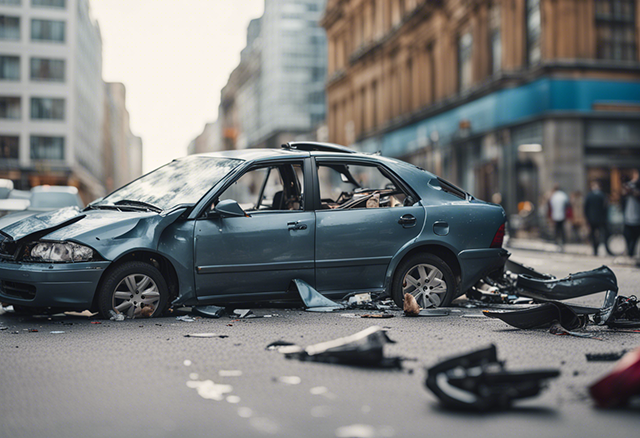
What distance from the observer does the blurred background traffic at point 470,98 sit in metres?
26.3

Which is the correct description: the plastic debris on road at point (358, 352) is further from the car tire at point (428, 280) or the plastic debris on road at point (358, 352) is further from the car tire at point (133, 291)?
the car tire at point (428, 280)

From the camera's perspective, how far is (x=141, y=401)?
4.23 m

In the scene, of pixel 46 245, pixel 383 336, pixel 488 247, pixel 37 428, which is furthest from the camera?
pixel 488 247

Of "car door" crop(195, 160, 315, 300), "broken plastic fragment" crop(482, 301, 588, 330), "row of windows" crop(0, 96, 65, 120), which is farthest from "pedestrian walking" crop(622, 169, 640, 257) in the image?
"row of windows" crop(0, 96, 65, 120)

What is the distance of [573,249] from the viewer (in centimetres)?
2125

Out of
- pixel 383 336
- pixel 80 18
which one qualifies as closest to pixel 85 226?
pixel 383 336

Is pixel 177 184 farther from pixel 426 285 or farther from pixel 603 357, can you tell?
pixel 603 357

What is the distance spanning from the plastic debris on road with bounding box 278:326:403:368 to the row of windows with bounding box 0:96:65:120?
225ft

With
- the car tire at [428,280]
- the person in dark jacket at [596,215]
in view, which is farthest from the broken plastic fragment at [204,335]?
the person in dark jacket at [596,215]

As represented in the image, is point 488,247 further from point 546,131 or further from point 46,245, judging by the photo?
point 546,131

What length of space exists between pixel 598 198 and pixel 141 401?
16530mm

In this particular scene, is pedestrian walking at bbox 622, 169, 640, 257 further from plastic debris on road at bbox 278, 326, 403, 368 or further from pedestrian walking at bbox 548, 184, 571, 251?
plastic debris on road at bbox 278, 326, 403, 368

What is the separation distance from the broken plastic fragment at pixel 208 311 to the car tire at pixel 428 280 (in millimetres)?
1685

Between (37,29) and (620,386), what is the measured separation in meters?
73.1
